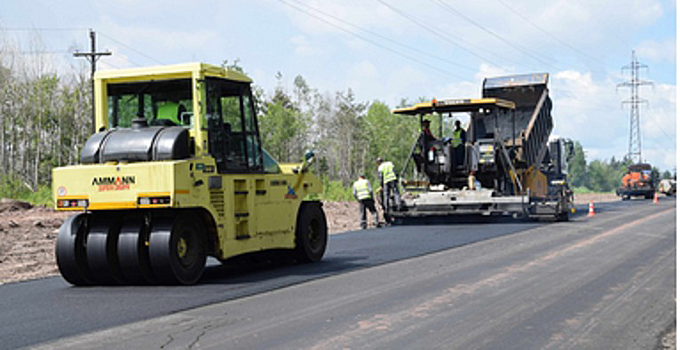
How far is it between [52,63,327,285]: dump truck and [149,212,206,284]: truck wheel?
12 mm

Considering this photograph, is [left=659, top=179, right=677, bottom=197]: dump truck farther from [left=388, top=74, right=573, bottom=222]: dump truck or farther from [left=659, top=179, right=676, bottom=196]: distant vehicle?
[left=388, top=74, right=573, bottom=222]: dump truck

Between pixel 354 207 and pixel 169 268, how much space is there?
2108cm

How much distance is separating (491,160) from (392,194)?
8.55 ft

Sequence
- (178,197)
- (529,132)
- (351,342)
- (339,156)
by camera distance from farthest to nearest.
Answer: (339,156) → (529,132) → (178,197) → (351,342)

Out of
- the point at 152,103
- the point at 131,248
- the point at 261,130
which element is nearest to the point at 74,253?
the point at 131,248

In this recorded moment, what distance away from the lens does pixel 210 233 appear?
9.62 meters

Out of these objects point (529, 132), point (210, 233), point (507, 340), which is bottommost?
point (507, 340)

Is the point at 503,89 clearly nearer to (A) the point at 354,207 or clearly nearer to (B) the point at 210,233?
(A) the point at 354,207

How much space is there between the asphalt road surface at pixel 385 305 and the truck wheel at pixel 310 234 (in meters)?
0.29

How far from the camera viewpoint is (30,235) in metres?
16.8

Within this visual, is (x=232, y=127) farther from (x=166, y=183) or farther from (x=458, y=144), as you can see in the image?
(x=458, y=144)

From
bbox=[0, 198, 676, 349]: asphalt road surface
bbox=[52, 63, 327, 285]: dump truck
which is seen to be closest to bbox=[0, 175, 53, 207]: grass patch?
bbox=[0, 198, 676, 349]: asphalt road surface

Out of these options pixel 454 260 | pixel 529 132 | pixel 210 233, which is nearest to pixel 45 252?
pixel 210 233

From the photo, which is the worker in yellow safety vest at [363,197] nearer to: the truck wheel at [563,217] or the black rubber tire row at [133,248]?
the truck wheel at [563,217]
